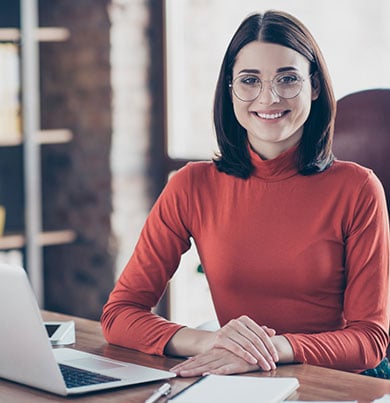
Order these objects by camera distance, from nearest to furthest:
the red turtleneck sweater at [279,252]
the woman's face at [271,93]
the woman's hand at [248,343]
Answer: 1. the woman's hand at [248,343]
2. the red turtleneck sweater at [279,252]
3. the woman's face at [271,93]

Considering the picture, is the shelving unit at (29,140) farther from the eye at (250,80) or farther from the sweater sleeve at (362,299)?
the sweater sleeve at (362,299)

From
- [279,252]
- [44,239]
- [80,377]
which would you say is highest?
[279,252]

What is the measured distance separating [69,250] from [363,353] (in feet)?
8.50

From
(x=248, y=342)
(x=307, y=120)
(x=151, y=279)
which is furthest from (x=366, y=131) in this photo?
(x=248, y=342)

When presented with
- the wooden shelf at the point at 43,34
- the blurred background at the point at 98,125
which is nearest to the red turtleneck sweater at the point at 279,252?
the blurred background at the point at 98,125

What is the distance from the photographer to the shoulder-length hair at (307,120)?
2090 millimetres

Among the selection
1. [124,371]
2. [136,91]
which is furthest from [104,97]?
[124,371]

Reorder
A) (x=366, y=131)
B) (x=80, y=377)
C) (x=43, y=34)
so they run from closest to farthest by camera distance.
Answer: (x=80, y=377)
(x=366, y=131)
(x=43, y=34)

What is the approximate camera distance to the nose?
207 cm

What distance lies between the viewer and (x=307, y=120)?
7.21ft

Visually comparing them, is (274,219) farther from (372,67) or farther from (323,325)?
(372,67)

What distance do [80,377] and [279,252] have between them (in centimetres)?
62

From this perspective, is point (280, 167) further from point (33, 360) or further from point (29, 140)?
point (29, 140)

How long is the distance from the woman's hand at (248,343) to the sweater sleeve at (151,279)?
0.48 ft
